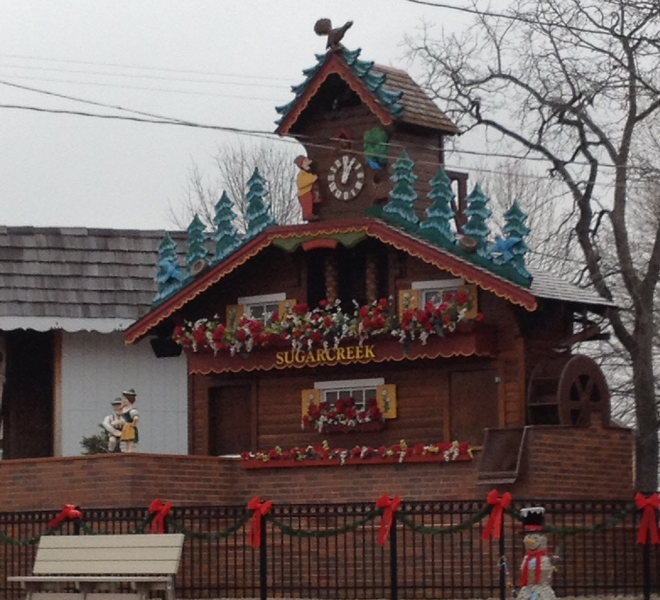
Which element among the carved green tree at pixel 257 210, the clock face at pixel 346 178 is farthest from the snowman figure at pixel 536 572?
the carved green tree at pixel 257 210

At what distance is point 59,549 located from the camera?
24219 millimetres

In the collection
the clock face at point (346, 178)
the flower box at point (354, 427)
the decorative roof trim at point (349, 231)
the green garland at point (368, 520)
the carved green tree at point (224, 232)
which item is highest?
the clock face at point (346, 178)

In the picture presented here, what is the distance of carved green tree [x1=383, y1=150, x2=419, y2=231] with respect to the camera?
30141 mm

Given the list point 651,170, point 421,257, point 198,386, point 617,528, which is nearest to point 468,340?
point 421,257

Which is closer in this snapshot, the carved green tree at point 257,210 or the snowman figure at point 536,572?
the snowman figure at point 536,572

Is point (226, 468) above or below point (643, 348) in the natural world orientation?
below

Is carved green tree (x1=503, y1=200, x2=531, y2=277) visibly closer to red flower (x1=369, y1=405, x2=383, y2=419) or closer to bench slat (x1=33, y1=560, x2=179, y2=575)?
red flower (x1=369, y1=405, x2=383, y2=419)

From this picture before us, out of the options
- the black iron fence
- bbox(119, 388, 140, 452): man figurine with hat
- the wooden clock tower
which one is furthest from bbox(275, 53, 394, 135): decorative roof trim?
the black iron fence

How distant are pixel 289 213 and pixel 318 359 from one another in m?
23.8

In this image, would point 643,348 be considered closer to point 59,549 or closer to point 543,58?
point 543,58

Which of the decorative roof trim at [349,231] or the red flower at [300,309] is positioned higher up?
the decorative roof trim at [349,231]

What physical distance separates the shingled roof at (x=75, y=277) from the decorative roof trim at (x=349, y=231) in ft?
8.60

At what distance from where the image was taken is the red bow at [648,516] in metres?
24.0

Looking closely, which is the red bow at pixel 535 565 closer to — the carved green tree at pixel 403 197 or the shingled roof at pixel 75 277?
the carved green tree at pixel 403 197
